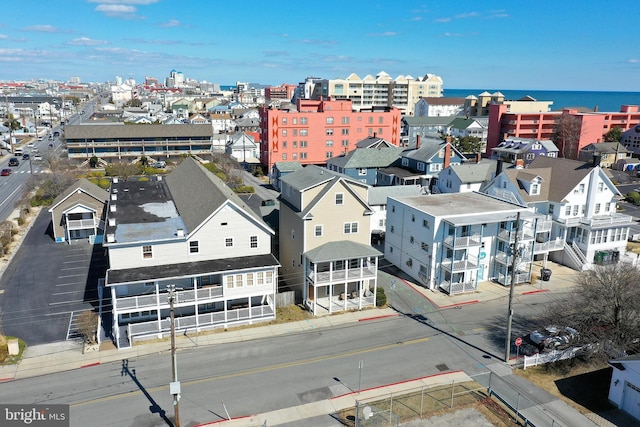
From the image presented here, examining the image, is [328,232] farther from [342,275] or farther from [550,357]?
[550,357]

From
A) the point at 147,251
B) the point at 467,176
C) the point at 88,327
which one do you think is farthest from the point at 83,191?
the point at 467,176

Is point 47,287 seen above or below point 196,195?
below

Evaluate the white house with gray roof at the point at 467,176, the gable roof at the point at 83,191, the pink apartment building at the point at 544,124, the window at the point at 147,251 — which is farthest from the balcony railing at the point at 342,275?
the pink apartment building at the point at 544,124

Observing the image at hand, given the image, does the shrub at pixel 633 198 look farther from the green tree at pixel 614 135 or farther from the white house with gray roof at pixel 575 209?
the green tree at pixel 614 135

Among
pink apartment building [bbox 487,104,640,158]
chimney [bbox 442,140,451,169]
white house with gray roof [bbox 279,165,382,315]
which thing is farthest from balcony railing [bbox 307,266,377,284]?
pink apartment building [bbox 487,104,640,158]

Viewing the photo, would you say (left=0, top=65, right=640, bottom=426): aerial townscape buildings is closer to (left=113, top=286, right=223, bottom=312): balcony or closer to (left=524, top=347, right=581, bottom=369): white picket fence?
(left=113, top=286, right=223, bottom=312): balcony

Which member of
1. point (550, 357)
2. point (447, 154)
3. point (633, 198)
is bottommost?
point (550, 357)

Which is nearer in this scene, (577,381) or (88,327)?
(577,381)
